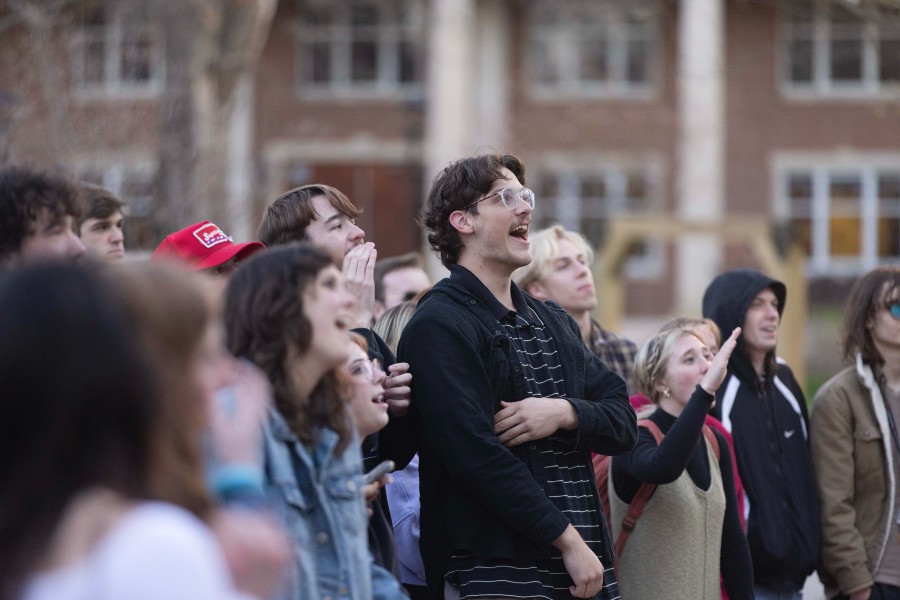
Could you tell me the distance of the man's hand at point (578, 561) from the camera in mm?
3836

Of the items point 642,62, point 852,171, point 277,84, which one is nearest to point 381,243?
point 277,84

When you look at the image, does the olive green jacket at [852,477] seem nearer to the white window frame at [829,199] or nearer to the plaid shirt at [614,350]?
the plaid shirt at [614,350]

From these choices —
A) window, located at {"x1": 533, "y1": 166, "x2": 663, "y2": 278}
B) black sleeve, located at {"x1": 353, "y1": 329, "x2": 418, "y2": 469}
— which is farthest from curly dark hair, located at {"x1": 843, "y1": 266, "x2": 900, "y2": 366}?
window, located at {"x1": 533, "y1": 166, "x2": 663, "y2": 278}

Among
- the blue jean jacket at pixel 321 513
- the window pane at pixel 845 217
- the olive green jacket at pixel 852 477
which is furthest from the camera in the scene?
the window pane at pixel 845 217

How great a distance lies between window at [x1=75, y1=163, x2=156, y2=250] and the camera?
11.1 metres

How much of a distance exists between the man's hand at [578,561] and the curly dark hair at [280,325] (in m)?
0.97

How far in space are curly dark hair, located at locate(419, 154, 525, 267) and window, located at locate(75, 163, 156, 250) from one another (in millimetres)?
6955

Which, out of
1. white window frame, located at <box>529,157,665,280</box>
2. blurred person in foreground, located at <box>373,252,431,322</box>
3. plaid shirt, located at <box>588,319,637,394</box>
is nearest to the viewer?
plaid shirt, located at <box>588,319,637,394</box>

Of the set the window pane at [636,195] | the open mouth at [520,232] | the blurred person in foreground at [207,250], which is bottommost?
the blurred person in foreground at [207,250]

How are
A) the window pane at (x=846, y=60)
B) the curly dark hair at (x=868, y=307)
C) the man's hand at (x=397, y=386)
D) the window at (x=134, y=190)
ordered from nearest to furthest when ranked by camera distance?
the man's hand at (x=397, y=386) < the curly dark hair at (x=868, y=307) < the window at (x=134, y=190) < the window pane at (x=846, y=60)

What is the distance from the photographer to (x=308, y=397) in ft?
10.5

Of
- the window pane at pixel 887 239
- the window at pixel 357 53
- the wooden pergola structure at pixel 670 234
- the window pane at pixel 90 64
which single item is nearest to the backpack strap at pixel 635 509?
the window pane at pixel 90 64

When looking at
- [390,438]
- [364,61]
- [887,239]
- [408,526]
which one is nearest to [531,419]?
[390,438]

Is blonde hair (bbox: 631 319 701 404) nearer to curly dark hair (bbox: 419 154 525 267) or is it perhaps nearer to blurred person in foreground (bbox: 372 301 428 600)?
blurred person in foreground (bbox: 372 301 428 600)
